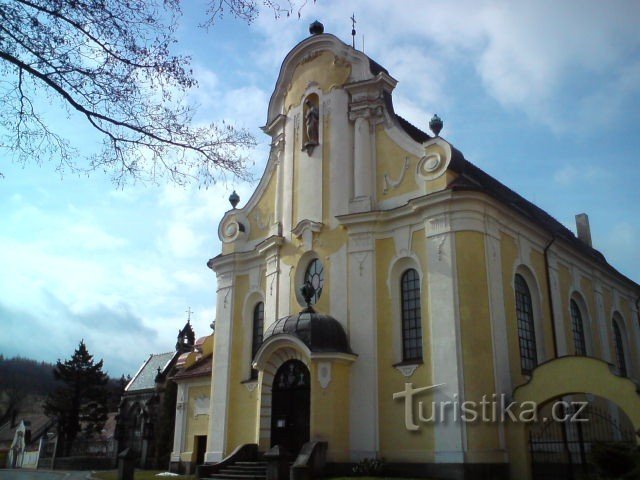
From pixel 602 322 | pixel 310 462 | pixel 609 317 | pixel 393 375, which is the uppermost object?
pixel 609 317

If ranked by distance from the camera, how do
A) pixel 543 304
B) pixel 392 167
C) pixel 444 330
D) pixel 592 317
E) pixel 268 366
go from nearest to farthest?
pixel 444 330 → pixel 268 366 → pixel 392 167 → pixel 543 304 → pixel 592 317

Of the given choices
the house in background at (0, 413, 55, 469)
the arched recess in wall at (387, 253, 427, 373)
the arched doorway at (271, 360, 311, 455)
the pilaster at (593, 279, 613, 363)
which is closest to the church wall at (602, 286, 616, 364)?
the pilaster at (593, 279, 613, 363)

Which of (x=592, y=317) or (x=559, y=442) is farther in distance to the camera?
(x=592, y=317)

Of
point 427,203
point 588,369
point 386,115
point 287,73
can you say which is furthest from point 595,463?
point 287,73

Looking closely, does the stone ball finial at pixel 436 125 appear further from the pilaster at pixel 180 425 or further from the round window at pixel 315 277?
the pilaster at pixel 180 425

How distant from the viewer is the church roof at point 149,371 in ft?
139

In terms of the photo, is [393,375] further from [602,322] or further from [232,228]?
[602,322]

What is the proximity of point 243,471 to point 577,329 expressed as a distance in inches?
557

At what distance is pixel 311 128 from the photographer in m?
23.0

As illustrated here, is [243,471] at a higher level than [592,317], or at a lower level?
lower

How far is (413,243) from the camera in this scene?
19.5 m

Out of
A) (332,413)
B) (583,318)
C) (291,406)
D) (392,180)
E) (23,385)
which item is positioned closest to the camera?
(332,413)

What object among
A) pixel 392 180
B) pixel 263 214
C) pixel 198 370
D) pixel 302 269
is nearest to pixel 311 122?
pixel 392 180

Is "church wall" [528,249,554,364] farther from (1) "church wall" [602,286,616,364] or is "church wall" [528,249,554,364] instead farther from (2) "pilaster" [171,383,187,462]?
(2) "pilaster" [171,383,187,462]
